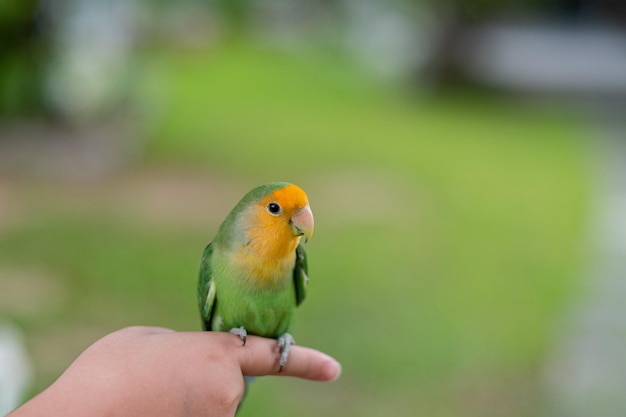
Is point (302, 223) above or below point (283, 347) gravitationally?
above

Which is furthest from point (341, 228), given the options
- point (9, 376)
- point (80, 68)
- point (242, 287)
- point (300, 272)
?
point (242, 287)

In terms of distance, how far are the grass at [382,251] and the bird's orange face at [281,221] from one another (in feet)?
7.04

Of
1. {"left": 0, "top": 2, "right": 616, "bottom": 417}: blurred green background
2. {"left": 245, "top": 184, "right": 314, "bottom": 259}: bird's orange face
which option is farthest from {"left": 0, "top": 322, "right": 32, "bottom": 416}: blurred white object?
{"left": 245, "top": 184, "right": 314, "bottom": 259}: bird's orange face

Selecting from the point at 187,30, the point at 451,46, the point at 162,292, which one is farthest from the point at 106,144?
the point at 187,30

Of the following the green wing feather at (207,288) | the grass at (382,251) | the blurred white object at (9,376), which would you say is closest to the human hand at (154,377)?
the green wing feather at (207,288)

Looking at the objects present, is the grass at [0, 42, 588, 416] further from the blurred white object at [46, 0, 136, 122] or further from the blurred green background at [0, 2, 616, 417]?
the blurred white object at [46, 0, 136, 122]

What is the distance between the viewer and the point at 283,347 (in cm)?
173

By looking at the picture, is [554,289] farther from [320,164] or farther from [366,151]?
[366,151]

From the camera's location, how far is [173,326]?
4.20 m

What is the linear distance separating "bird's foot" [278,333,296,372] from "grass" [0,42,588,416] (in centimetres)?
194

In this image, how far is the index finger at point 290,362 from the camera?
65.4 inches

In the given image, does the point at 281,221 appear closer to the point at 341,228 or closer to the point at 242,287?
the point at 242,287

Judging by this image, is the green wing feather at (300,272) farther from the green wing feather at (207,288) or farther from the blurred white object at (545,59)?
the blurred white object at (545,59)

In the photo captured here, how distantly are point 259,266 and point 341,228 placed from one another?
4385mm
